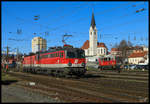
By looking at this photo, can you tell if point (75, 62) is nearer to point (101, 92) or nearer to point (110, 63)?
point (101, 92)

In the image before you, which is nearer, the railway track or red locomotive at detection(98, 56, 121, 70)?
the railway track

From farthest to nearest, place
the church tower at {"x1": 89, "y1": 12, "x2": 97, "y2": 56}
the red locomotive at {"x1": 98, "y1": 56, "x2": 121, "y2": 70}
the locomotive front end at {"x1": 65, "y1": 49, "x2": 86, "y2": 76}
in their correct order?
1. the church tower at {"x1": 89, "y1": 12, "x2": 97, "y2": 56}
2. the red locomotive at {"x1": 98, "y1": 56, "x2": 121, "y2": 70}
3. the locomotive front end at {"x1": 65, "y1": 49, "x2": 86, "y2": 76}

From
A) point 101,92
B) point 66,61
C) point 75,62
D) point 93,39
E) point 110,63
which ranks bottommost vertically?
point 101,92

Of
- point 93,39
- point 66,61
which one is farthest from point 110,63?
point 93,39

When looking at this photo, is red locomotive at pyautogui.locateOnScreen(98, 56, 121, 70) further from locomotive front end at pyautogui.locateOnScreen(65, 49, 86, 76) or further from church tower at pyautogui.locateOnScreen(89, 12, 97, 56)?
church tower at pyautogui.locateOnScreen(89, 12, 97, 56)

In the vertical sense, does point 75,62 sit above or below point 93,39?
below

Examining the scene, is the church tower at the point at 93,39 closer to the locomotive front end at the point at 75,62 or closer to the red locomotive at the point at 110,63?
the red locomotive at the point at 110,63

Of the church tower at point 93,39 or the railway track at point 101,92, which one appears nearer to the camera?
the railway track at point 101,92

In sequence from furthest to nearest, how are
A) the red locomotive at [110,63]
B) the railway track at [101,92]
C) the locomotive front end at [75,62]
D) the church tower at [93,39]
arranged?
the church tower at [93,39] → the red locomotive at [110,63] → the locomotive front end at [75,62] → the railway track at [101,92]

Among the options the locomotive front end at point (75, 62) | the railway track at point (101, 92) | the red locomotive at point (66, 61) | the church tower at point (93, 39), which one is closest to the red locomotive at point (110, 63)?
the red locomotive at point (66, 61)

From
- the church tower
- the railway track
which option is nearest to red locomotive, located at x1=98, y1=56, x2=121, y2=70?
the railway track

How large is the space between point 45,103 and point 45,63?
17.9m

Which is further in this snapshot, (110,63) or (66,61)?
(110,63)

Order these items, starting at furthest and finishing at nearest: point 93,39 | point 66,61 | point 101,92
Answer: point 93,39 < point 66,61 < point 101,92
